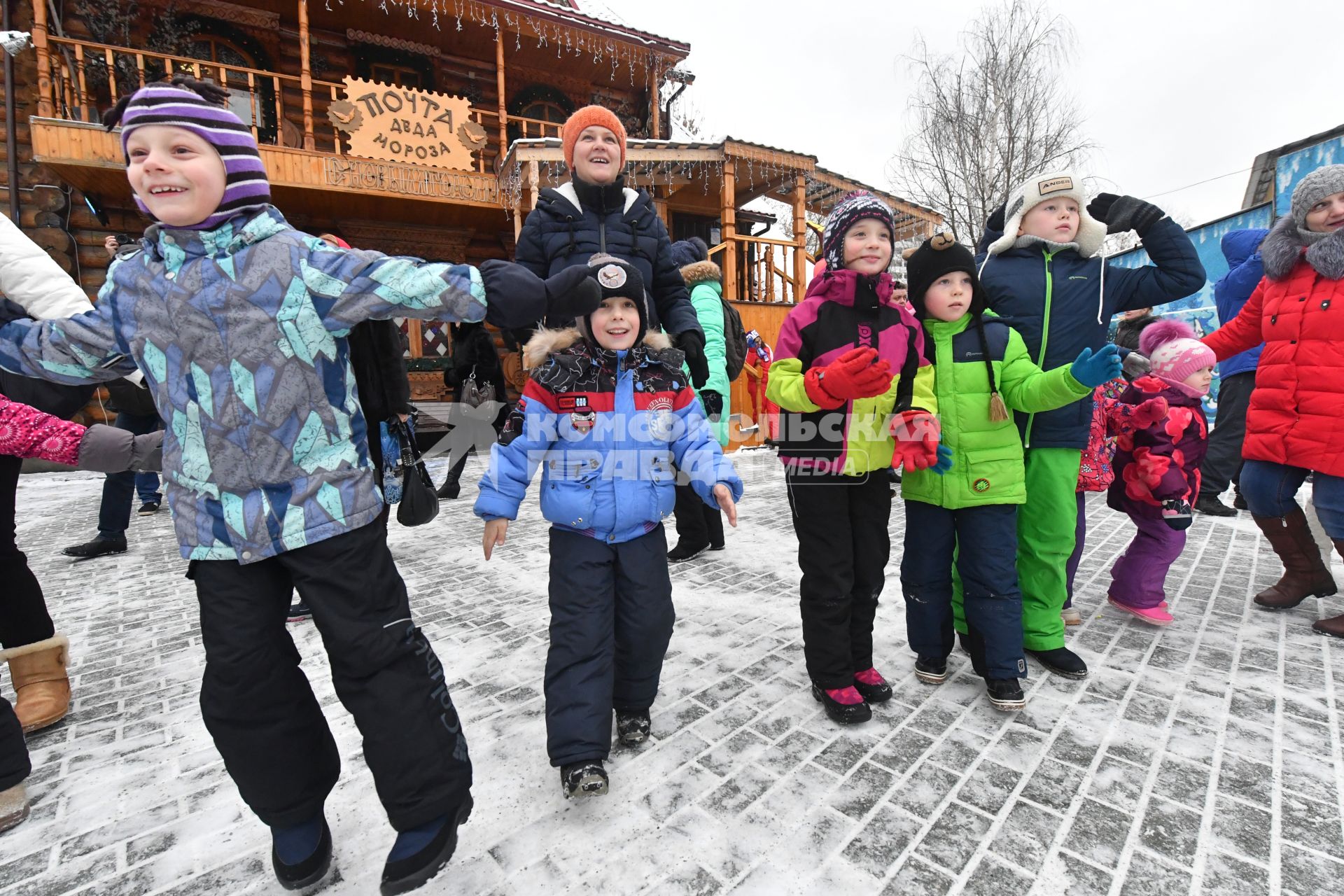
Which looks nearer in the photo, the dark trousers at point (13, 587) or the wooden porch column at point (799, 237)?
the dark trousers at point (13, 587)

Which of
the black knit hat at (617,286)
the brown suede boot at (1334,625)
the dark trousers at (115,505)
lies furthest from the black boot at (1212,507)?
the dark trousers at (115,505)

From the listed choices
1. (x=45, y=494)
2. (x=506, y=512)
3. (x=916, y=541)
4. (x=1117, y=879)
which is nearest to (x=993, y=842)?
(x=1117, y=879)

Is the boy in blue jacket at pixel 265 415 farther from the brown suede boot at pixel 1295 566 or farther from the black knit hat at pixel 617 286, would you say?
the brown suede boot at pixel 1295 566

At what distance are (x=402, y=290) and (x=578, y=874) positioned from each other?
4.57 feet

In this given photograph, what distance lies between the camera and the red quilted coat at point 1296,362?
2.71m

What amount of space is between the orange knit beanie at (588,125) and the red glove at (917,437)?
5.07 feet

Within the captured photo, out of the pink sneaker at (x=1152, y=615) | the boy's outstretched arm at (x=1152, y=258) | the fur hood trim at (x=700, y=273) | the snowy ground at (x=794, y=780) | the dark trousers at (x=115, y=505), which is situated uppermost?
the fur hood trim at (x=700, y=273)

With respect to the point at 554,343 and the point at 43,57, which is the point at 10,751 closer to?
the point at 554,343

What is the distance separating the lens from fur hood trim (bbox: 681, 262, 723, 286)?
385 cm

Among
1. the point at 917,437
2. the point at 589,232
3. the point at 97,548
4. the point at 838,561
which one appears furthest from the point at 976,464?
the point at 97,548

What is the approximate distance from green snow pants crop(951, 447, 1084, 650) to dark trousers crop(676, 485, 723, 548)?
1.85 m

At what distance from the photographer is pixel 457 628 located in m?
2.97

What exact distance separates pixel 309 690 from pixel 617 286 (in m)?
1.32

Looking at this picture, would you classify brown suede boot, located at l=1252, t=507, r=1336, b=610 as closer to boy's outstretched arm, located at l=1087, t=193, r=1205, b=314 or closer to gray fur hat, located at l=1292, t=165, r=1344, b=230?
gray fur hat, located at l=1292, t=165, r=1344, b=230
